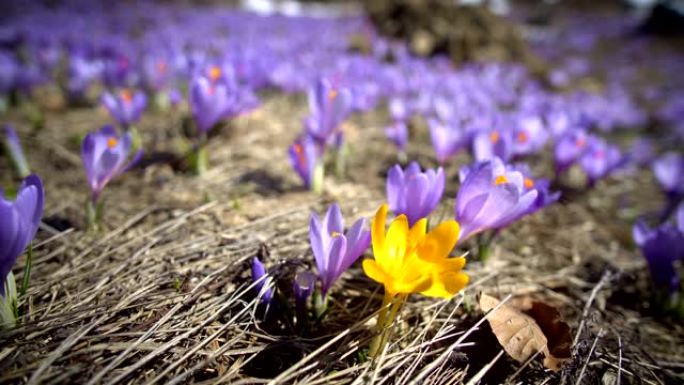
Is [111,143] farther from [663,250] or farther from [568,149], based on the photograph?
[568,149]

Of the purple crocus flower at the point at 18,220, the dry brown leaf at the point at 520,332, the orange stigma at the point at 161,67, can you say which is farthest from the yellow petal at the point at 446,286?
the orange stigma at the point at 161,67

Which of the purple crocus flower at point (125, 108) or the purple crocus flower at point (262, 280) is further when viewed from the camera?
the purple crocus flower at point (125, 108)

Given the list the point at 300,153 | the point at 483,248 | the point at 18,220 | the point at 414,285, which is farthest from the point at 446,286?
the point at 300,153

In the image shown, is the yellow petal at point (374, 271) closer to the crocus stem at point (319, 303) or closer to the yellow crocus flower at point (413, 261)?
the yellow crocus flower at point (413, 261)

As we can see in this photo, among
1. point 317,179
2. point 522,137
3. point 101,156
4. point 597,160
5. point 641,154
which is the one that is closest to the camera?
point 101,156

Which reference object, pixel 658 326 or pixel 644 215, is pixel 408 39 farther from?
pixel 658 326

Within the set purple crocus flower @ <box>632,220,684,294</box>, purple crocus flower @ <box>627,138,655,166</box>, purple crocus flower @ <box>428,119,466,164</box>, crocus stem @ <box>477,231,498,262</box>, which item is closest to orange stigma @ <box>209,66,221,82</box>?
purple crocus flower @ <box>428,119,466,164</box>

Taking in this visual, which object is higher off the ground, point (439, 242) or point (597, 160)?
point (439, 242)
